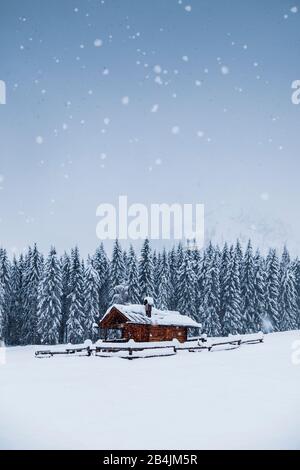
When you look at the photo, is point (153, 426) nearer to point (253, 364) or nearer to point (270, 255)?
point (253, 364)

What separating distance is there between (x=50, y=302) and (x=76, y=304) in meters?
3.15

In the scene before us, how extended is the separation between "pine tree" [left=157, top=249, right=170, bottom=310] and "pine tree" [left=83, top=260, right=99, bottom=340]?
899cm

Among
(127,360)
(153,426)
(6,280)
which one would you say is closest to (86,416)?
(153,426)

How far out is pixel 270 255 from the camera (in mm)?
60375

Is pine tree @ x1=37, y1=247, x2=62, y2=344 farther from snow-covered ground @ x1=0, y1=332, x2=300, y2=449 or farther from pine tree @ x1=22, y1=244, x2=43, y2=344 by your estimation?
snow-covered ground @ x1=0, y1=332, x2=300, y2=449

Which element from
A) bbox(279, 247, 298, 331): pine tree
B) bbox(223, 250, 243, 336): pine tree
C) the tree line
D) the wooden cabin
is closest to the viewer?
the wooden cabin

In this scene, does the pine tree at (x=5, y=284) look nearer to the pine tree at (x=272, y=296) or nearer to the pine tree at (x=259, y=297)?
the pine tree at (x=259, y=297)

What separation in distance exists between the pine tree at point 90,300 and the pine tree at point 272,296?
75.7 ft

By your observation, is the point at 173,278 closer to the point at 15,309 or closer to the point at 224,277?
the point at 224,277

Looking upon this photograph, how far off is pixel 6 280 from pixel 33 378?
39448 mm

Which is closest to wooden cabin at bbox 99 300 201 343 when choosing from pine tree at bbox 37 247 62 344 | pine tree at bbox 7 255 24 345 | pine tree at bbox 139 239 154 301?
pine tree at bbox 37 247 62 344

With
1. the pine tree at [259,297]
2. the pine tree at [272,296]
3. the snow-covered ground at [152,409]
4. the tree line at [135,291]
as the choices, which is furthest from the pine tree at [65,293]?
the snow-covered ground at [152,409]

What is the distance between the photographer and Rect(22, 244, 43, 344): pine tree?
172 feet

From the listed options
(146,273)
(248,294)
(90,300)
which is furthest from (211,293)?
(90,300)
